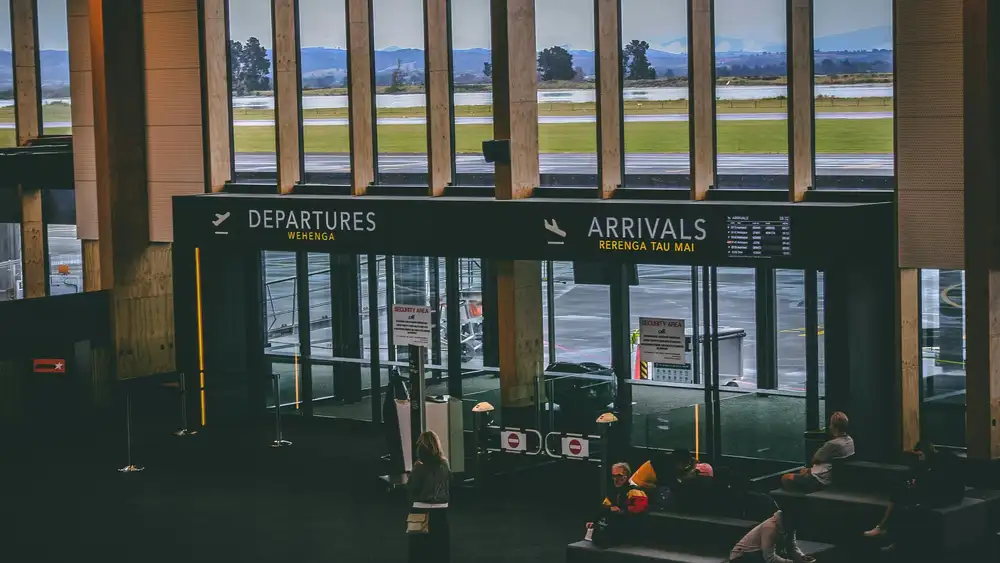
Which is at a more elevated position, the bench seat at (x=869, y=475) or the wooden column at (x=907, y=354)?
the wooden column at (x=907, y=354)

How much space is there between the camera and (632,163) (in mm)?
20422

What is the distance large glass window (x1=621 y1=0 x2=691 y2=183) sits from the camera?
19.9 meters

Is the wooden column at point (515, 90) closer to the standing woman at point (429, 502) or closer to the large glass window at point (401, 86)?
the large glass window at point (401, 86)

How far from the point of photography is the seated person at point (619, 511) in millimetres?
15562

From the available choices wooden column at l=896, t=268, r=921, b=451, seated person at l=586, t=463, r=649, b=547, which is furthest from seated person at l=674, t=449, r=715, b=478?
wooden column at l=896, t=268, r=921, b=451

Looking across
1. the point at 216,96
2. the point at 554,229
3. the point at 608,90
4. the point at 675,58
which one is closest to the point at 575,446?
the point at 554,229

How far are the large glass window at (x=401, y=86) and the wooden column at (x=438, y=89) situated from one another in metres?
0.63

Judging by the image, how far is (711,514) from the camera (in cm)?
1584

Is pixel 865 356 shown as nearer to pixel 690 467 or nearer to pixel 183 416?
pixel 690 467

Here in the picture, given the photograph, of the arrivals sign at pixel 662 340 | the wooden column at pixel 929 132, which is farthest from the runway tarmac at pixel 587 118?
the arrivals sign at pixel 662 340

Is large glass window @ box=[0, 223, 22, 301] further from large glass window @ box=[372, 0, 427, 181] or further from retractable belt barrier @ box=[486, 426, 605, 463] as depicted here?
retractable belt barrier @ box=[486, 426, 605, 463]

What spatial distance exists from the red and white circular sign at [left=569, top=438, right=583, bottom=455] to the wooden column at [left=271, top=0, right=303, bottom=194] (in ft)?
23.2

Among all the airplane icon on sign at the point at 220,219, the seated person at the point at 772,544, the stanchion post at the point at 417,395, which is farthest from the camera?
the airplane icon on sign at the point at 220,219

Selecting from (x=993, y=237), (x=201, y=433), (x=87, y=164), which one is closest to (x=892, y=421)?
(x=993, y=237)
